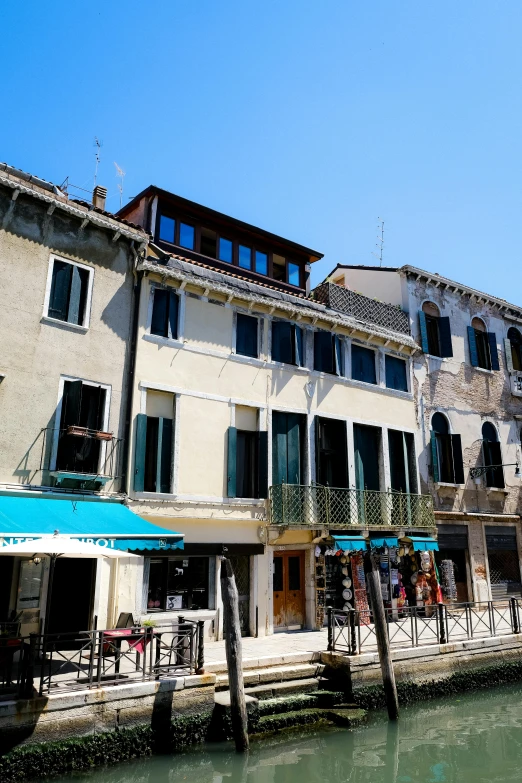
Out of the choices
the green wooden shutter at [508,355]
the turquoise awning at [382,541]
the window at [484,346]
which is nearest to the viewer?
the turquoise awning at [382,541]

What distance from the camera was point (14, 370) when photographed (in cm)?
1181

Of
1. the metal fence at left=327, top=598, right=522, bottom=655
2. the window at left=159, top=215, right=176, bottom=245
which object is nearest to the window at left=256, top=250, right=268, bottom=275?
the window at left=159, top=215, right=176, bottom=245

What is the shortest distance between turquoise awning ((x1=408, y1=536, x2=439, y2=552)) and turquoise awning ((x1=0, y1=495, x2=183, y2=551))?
8.65 m

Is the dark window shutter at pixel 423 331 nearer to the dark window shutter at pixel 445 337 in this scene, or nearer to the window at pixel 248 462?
the dark window shutter at pixel 445 337

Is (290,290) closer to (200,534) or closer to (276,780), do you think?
(200,534)

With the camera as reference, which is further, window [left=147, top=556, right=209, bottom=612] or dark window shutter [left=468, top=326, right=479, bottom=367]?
dark window shutter [left=468, top=326, right=479, bottom=367]

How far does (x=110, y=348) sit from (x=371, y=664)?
8.46m

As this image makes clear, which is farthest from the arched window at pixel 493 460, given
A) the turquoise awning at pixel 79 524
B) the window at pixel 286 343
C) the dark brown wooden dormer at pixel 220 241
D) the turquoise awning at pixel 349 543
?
the turquoise awning at pixel 79 524

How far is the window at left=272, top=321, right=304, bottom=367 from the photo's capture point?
640 inches

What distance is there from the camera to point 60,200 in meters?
13.0

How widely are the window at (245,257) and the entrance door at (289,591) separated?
26.7 feet

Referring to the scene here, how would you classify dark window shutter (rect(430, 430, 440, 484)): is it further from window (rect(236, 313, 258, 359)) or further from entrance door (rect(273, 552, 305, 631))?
window (rect(236, 313, 258, 359))

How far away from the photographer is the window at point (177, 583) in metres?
13.1

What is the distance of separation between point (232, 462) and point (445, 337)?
9652mm
